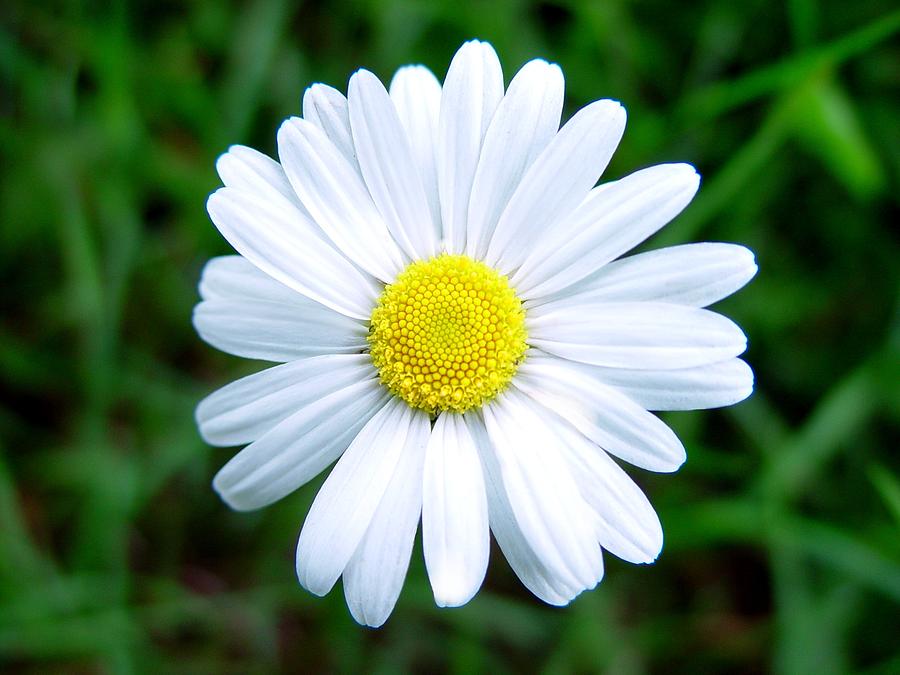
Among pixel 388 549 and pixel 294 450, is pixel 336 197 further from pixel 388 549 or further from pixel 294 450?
pixel 388 549

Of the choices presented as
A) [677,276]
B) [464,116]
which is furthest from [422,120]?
[677,276]

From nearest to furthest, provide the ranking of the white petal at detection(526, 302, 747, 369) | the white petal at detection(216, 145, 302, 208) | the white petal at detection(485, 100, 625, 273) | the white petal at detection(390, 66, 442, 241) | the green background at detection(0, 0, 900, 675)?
the white petal at detection(526, 302, 747, 369), the white petal at detection(485, 100, 625, 273), the white petal at detection(216, 145, 302, 208), the white petal at detection(390, 66, 442, 241), the green background at detection(0, 0, 900, 675)

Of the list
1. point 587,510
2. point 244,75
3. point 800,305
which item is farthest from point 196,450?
point 800,305

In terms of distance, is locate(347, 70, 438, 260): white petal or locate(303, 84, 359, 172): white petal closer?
locate(347, 70, 438, 260): white petal

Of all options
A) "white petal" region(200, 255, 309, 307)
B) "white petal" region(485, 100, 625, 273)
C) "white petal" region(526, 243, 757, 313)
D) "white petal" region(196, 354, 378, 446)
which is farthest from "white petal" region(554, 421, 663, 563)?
"white petal" region(200, 255, 309, 307)

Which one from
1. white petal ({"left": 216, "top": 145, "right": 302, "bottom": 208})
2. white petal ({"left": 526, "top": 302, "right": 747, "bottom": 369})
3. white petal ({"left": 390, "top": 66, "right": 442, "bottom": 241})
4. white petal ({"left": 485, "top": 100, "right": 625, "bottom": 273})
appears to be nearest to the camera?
white petal ({"left": 526, "top": 302, "right": 747, "bottom": 369})

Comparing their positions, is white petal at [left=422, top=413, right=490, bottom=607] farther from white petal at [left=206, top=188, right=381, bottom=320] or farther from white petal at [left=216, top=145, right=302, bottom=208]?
white petal at [left=216, top=145, right=302, bottom=208]

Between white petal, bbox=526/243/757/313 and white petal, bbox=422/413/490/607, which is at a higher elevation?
white petal, bbox=526/243/757/313
